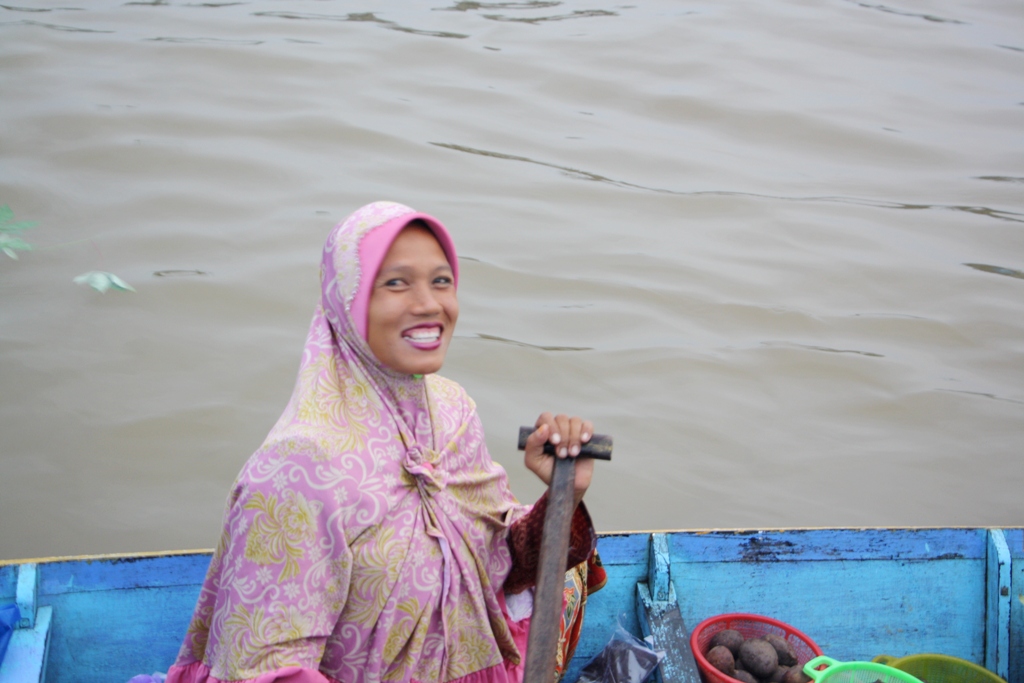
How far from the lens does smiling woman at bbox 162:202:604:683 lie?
1661 millimetres

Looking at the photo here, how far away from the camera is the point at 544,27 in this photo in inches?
319

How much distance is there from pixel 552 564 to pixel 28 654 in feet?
4.05

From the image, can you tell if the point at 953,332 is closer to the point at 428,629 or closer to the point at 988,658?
the point at 988,658

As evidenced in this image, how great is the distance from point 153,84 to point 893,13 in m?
6.25

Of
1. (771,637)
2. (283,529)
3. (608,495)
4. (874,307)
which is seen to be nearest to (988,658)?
(771,637)

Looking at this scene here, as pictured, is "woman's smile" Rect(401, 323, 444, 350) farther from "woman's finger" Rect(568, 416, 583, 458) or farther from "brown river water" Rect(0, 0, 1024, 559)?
"brown river water" Rect(0, 0, 1024, 559)

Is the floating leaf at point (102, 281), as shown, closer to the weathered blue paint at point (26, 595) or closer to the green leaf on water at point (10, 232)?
the green leaf on water at point (10, 232)

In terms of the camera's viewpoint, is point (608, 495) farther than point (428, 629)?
Yes

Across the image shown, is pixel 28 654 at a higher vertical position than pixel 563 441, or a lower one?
lower

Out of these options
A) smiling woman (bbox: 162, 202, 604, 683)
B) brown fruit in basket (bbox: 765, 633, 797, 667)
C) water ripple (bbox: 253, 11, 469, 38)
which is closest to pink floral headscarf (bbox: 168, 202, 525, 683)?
smiling woman (bbox: 162, 202, 604, 683)

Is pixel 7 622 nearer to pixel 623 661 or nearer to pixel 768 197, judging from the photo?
pixel 623 661

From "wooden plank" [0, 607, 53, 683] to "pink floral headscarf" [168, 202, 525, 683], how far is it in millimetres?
535

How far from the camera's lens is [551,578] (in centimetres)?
184

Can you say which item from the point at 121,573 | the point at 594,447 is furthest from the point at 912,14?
the point at 121,573
